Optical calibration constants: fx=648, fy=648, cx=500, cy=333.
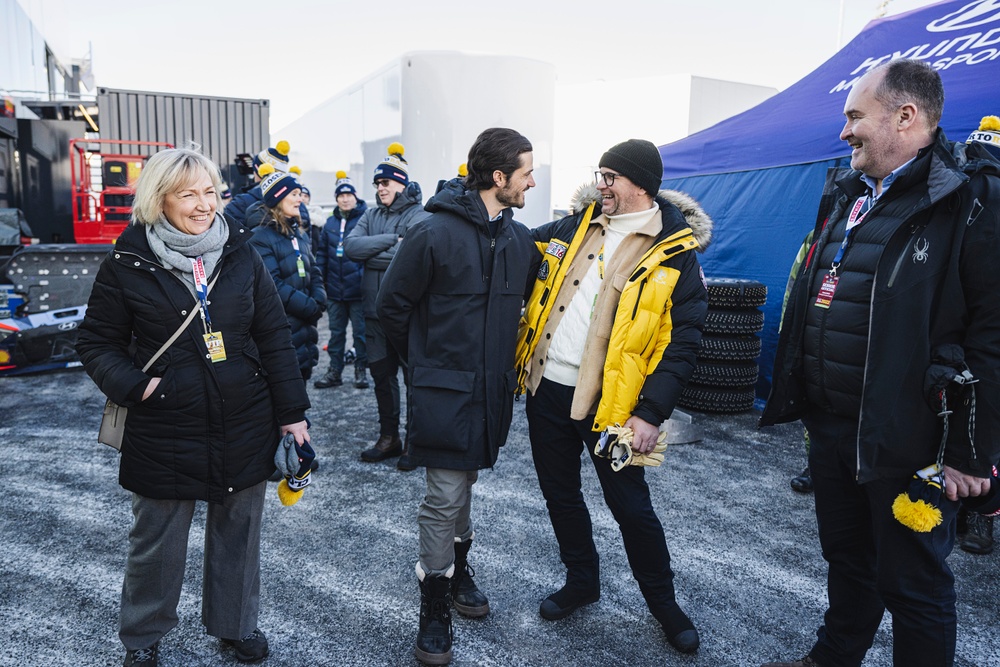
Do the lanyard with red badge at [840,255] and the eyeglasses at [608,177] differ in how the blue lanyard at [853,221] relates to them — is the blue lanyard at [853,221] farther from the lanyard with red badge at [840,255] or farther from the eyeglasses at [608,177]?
the eyeglasses at [608,177]

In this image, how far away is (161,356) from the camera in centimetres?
218

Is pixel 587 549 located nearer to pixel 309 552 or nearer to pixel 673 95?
pixel 309 552

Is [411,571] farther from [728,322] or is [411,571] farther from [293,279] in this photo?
[728,322]

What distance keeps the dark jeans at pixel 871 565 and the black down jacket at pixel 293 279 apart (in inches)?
116

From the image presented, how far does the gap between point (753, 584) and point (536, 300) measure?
1.78m

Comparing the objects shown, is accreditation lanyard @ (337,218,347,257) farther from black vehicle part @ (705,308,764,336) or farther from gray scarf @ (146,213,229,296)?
gray scarf @ (146,213,229,296)

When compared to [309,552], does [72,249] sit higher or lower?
higher

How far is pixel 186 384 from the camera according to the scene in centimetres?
220

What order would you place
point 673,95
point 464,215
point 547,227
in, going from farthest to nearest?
point 673,95 → point 547,227 → point 464,215

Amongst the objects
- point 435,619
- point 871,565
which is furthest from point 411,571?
point 871,565

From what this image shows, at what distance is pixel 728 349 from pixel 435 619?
430 cm

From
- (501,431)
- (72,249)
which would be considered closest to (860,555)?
(501,431)

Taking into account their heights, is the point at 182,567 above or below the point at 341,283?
below

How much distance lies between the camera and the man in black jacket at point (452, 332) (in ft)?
8.17
